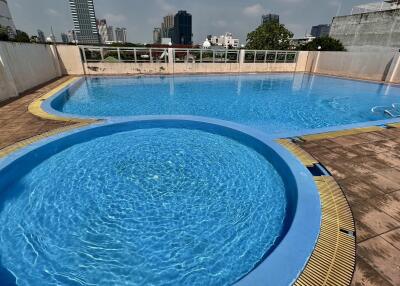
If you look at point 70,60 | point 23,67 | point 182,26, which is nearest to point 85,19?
point 182,26

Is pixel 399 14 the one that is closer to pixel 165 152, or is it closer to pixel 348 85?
pixel 348 85

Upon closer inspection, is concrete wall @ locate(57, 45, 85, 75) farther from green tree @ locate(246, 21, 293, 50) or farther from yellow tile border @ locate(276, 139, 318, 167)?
green tree @ locate(246, 21, 293, 50)

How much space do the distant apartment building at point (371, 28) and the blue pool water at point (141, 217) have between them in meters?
32.6

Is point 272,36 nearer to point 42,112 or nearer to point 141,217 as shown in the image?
point 42,112

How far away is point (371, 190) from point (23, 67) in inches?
553

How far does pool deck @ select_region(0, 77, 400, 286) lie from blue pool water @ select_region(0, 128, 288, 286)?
1.08 metres

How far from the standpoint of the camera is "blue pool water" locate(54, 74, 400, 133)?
908 centimetres

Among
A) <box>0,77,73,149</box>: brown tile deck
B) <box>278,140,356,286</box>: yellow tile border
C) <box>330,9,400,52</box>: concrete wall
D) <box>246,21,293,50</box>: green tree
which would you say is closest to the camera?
<box>278,140,356,286</box>: yellow tile border

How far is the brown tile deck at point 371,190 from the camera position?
8.20 ft

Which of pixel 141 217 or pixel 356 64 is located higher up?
pixel 356 64

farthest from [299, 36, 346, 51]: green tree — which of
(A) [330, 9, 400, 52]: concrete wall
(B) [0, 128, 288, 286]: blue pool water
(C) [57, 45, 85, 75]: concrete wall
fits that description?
(B) [0, 128, 288, 286]: blue pool water

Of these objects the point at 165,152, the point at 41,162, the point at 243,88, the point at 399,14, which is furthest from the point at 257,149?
the point at 399,14

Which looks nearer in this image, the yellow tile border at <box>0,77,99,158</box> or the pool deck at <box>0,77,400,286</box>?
the pool deck at <box>0,77,400,286</box>

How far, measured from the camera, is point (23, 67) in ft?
35.2
